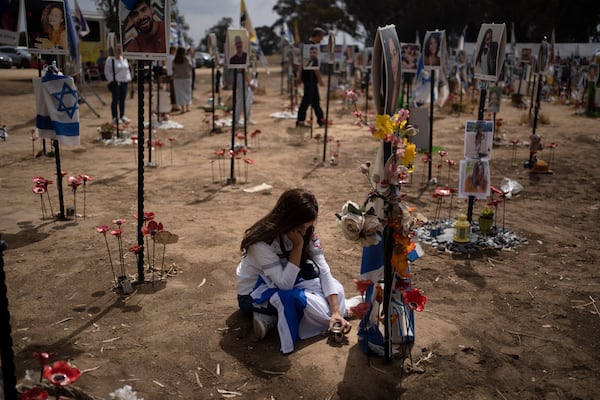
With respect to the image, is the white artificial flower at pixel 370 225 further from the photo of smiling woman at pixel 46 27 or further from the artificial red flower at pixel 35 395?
the photo of smiling woman at pixel 46 27

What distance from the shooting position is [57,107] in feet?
17.3

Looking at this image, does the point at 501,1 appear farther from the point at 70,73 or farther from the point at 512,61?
the point at 70,73

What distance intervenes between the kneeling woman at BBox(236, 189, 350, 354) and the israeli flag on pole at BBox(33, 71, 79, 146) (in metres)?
2.66

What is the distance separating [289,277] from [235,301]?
35.1 inches

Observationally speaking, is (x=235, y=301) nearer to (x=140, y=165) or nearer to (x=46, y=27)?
(x=140, y=165)

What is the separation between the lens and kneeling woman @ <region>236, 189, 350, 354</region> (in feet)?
11.4

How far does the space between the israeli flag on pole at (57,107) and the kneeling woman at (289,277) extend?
266 centimetres

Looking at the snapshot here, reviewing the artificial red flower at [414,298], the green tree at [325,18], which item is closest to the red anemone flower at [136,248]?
the artificial red flower at [414,298]

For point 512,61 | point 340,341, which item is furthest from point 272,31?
point 340,341

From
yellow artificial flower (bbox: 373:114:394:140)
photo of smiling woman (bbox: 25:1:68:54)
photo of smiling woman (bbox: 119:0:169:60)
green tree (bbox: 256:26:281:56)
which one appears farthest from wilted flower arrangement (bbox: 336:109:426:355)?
green tree (bbox: 256:26:281:56)

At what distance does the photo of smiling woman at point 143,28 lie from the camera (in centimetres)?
414

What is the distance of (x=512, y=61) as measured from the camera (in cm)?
2392

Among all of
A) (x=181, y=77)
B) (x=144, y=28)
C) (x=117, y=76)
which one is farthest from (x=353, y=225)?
(x=181, y=77)

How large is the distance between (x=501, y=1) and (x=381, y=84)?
129 ft
